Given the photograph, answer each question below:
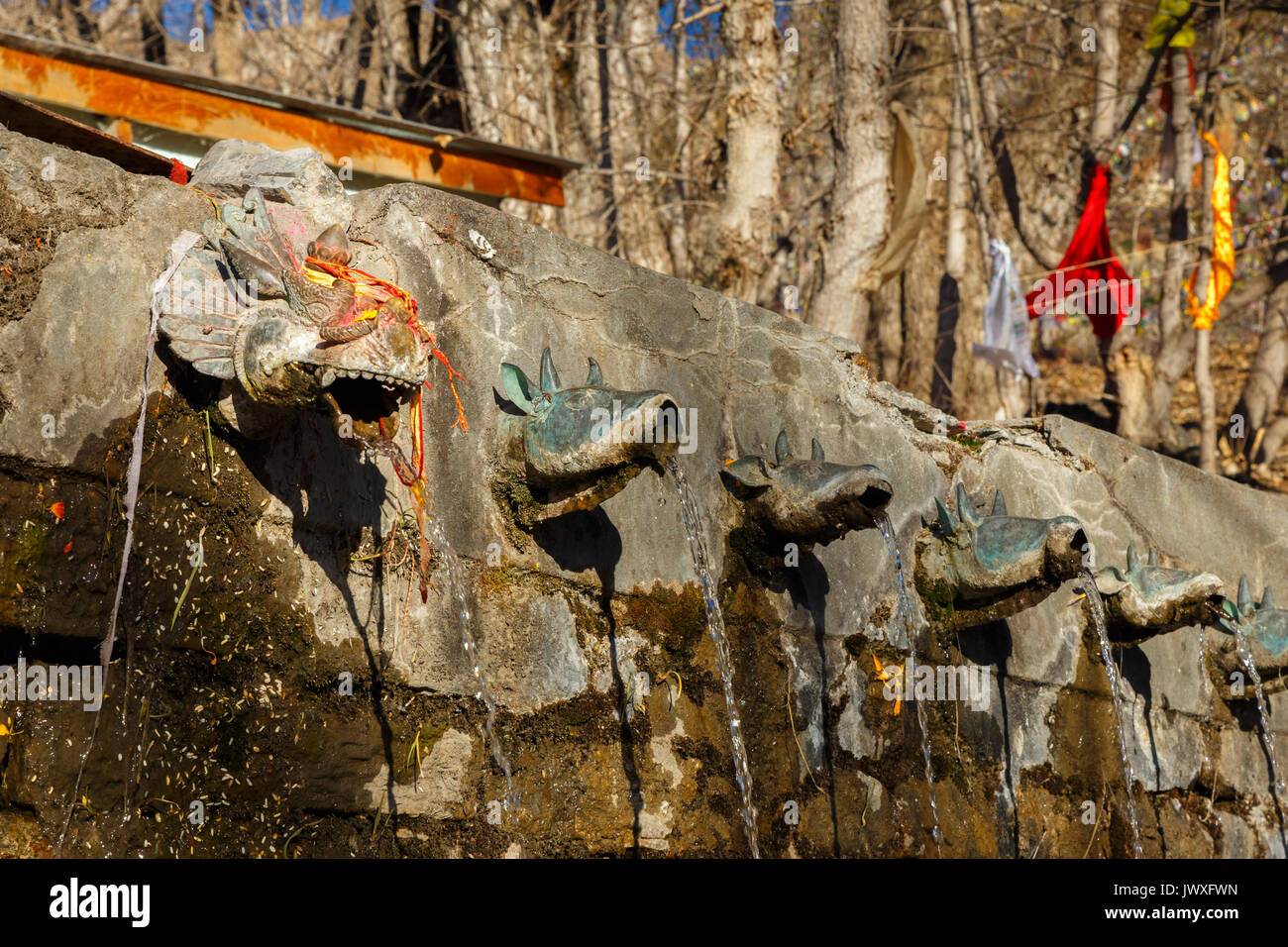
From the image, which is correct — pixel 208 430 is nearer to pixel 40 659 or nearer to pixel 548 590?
pixel 40 659

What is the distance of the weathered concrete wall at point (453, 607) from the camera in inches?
113

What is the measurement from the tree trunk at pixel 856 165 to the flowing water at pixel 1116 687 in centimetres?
318

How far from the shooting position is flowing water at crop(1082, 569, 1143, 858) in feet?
15.9

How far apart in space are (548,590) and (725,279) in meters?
4.64

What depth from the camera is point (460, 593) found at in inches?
131

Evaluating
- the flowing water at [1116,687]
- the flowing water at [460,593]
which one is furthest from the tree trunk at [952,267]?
the flowing water at [460,593]

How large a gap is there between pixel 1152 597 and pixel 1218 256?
5.57m

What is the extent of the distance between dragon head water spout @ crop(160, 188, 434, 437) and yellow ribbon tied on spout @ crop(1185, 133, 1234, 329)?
8.13 m

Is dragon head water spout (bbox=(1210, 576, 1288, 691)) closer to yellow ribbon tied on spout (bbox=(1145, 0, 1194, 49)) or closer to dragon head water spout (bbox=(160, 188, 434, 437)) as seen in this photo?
dragon head water spout (bbox=(160, 188, 434, 437))

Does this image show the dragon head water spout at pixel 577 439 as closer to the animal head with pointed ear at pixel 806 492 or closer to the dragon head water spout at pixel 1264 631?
the animal head with pointed ear at pixel 806 492

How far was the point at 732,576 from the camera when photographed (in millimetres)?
4145

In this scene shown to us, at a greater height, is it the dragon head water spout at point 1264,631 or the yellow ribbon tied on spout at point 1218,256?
the yellow ribbon tied on spout at point 1218,256

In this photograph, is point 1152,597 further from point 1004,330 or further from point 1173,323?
point 1173,323
